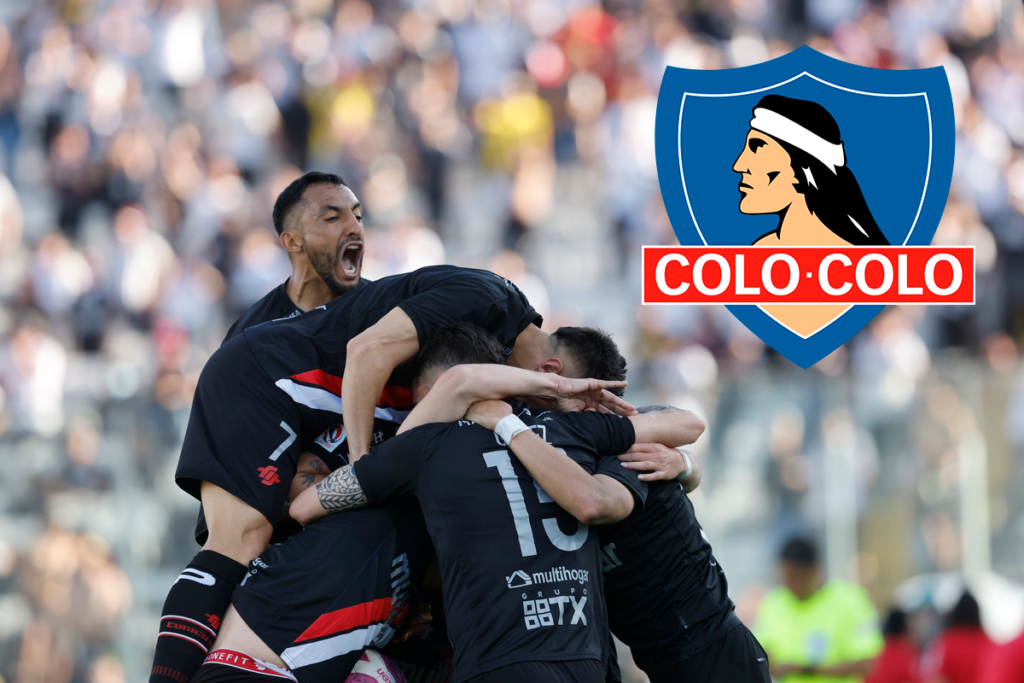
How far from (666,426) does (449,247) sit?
386 inches

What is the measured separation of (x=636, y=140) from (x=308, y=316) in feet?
33.1

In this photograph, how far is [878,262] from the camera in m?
8.38

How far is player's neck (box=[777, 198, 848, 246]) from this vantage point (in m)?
8.31

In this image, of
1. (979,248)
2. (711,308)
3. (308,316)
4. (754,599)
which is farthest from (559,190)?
(308,316)

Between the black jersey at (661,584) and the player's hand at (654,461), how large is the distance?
0.27 ft

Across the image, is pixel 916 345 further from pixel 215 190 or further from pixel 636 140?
pixel 215 190

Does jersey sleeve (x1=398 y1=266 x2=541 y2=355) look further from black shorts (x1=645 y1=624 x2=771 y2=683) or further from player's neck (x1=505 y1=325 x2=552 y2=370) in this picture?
black shorts (x1=645 y1=624 x2=771 y2=683)

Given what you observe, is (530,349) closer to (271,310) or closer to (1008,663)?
(271,310)

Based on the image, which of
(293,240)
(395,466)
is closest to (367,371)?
(395,466)

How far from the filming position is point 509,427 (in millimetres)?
4703

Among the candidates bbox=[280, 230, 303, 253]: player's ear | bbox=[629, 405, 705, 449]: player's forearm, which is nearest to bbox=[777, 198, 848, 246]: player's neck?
bbox=[629, 405, 705, 449]: player's forearm

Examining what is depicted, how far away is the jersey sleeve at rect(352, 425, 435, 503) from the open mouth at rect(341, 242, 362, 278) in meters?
1.28

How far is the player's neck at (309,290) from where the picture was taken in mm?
5844

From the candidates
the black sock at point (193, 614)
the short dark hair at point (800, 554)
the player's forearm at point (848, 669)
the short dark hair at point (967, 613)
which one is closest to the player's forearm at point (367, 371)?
the black sock at point (193, 614)
